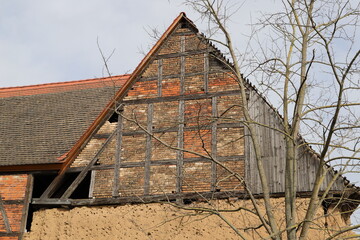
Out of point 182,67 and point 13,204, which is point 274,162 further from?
point 13,204

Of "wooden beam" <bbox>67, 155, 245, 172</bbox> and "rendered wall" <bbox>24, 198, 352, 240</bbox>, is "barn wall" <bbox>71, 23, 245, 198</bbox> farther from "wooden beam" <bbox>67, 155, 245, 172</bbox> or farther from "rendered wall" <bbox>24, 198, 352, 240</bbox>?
"rendered wall" <bbox>24, 198, 352, 240</bbox>

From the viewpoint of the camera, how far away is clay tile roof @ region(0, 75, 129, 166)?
13125 mm

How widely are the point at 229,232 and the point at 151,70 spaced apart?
4372 mm

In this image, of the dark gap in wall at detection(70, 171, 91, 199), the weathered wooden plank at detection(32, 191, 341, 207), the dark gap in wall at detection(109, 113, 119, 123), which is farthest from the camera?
the dark gap in wall at detection(70, 171, 91, 199)

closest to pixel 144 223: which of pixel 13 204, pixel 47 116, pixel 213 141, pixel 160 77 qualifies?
pixel 213 141

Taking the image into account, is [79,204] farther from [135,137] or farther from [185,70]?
[185,70]

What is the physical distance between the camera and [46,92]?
54.3 feet

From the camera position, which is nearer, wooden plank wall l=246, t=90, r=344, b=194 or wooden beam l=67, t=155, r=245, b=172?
wooden plank wall l=246, t=90, r=344, b=194

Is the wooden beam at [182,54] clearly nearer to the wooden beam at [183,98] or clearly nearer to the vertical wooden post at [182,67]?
the vertical wooden post at [182,67]

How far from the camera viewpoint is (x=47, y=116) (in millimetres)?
14812

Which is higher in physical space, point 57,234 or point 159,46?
point 159,46

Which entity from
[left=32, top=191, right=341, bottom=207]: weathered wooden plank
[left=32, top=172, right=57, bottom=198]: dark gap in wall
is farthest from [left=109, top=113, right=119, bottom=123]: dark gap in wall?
[left=32, top=191, right=341, bottom=207]: weathered wooden plank

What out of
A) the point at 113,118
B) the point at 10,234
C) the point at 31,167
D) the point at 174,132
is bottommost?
the point at 10,234

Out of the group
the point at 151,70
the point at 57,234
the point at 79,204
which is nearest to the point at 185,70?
the point at 151,70
